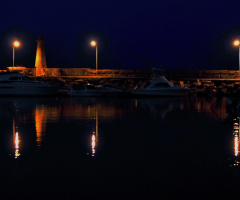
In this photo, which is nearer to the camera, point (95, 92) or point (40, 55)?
point (95, 92)

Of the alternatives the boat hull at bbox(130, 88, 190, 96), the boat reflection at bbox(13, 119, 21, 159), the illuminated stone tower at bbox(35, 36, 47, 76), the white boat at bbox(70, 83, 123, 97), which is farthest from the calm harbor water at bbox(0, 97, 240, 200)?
the illuminated stone tower at bbox(35, 36, 47, 76)

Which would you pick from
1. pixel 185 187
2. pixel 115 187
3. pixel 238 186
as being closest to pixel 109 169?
pixel 115 187

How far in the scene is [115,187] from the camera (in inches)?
248

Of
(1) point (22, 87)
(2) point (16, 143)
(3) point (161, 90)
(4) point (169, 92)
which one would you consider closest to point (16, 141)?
(2) point (16, 143)

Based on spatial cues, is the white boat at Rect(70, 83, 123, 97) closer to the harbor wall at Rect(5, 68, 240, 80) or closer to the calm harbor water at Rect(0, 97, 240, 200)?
the harbor wall at Rect(5, 68, 240, 80)

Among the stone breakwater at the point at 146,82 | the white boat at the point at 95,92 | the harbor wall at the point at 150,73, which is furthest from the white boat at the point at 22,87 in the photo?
the harbor wall at the point at 150,73

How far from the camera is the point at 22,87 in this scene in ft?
136

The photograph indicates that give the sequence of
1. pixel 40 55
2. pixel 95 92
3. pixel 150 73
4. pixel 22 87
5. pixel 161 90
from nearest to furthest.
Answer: pixel 161 90, pixel 95 92, pixel 22 87, pixel 150 73, pixel 40 55

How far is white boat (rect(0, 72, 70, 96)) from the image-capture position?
41250 millimetres

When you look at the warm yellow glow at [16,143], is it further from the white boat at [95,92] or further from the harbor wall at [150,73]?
the harbor wall at [150,73]

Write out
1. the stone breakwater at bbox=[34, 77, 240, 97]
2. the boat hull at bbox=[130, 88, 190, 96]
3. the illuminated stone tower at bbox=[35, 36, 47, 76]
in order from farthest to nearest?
the illuminated stone tower at bbox=[35, 36, 47, 76]
the stone breakwater at bbox=[34, 77, 240, 97]
the boat hull at bbox=[130, 88, 190, 96]

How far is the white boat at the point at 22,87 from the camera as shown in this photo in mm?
41250

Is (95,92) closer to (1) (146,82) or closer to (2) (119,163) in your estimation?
(1) (146,82)

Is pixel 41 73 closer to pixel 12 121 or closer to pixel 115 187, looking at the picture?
pixel 12 121
